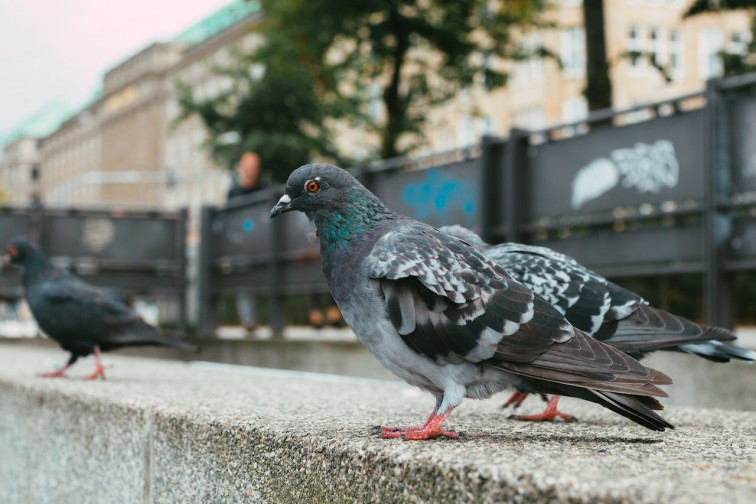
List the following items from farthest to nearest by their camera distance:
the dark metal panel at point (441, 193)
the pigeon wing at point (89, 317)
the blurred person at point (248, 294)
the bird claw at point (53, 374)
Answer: the blurred person at point (248, 294)
the dark metal panel at point (441, 193)
the pigeon wing at point (89, 317)
the bird claw at point (53, 374)

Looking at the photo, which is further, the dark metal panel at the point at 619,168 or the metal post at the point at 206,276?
the metal post at the point at 206,276

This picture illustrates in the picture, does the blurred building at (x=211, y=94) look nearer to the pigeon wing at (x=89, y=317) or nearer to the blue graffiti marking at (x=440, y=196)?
the blue graffiti marking at (x=440, y=196)

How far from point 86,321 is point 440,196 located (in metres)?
3.65

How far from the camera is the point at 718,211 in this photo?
641 cm

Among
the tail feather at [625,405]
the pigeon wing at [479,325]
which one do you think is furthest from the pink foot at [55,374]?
the tail feather at [625,405]

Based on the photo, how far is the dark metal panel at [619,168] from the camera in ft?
22.0

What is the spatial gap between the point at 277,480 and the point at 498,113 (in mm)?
52178

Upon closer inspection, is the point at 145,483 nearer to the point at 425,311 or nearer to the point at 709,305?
the point at 425,311

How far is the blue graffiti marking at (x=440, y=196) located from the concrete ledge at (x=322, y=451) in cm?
335

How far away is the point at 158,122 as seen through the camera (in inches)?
3743

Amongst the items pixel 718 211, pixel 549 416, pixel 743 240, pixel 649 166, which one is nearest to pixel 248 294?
pixel 649 166

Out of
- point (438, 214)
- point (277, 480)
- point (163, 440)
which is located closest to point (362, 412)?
point (163, 440)

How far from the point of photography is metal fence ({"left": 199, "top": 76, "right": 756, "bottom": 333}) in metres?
6.39

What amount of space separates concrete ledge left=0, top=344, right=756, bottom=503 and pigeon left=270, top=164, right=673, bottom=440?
0.15 metres
